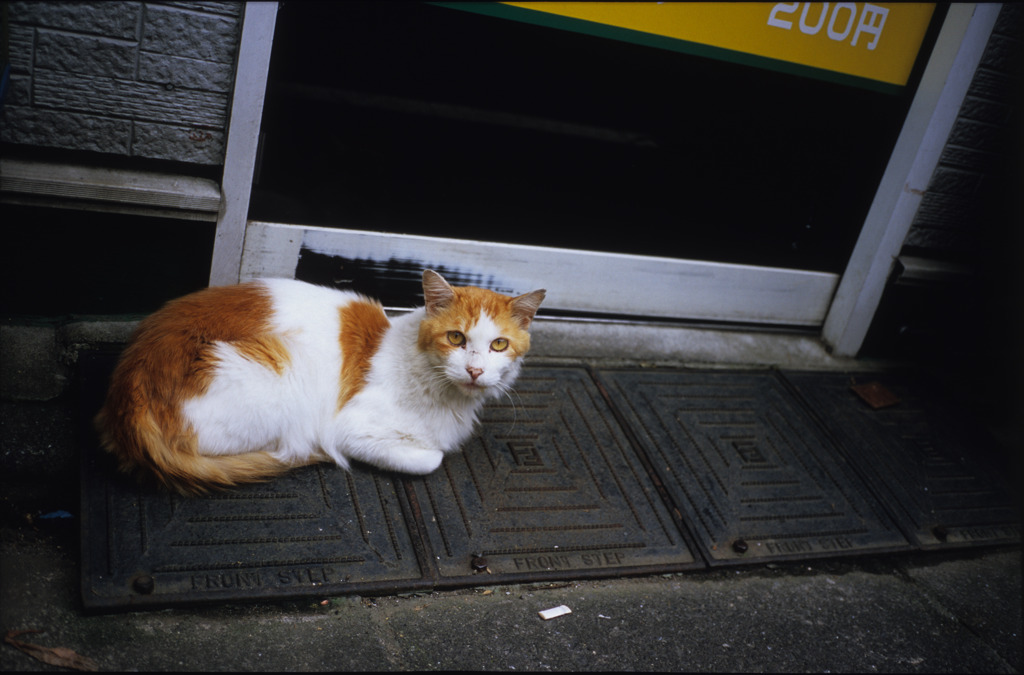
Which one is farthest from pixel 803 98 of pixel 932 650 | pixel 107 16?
pixel 107 16

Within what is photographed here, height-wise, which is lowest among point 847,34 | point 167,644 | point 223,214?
point 167,644

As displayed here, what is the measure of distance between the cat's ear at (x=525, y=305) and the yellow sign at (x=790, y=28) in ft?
3.93

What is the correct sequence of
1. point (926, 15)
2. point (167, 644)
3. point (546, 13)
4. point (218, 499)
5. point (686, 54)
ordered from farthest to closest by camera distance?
point (926, 15) → point (686, 54) → point (546, 13) → point (218, 499) → point (167, 644)

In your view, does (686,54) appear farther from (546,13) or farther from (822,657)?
(822,657)

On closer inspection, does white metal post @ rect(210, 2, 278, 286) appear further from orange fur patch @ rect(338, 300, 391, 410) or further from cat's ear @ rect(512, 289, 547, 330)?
cat's ear @ rect(512, 289, 547, 330)

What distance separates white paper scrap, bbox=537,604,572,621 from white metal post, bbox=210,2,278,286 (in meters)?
1.61

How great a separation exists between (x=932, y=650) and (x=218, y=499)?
2205 mm

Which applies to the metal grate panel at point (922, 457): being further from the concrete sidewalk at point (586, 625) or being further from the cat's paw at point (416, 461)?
the cat's paw at point (416, 461)

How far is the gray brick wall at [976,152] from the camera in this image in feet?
11.1

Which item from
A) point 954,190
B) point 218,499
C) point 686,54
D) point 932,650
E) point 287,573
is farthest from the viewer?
point 954,190

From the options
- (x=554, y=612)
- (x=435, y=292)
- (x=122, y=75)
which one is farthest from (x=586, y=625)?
(x=122, y=75)

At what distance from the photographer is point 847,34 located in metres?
3.33

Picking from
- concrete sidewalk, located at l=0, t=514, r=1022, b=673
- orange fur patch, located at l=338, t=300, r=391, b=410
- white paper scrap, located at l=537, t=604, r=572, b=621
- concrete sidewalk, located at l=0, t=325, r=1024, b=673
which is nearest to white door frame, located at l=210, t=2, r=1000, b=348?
orange fur patch, located at l=338, t=300, r=391, b=410

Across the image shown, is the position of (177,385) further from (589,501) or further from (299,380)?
(589,501)
